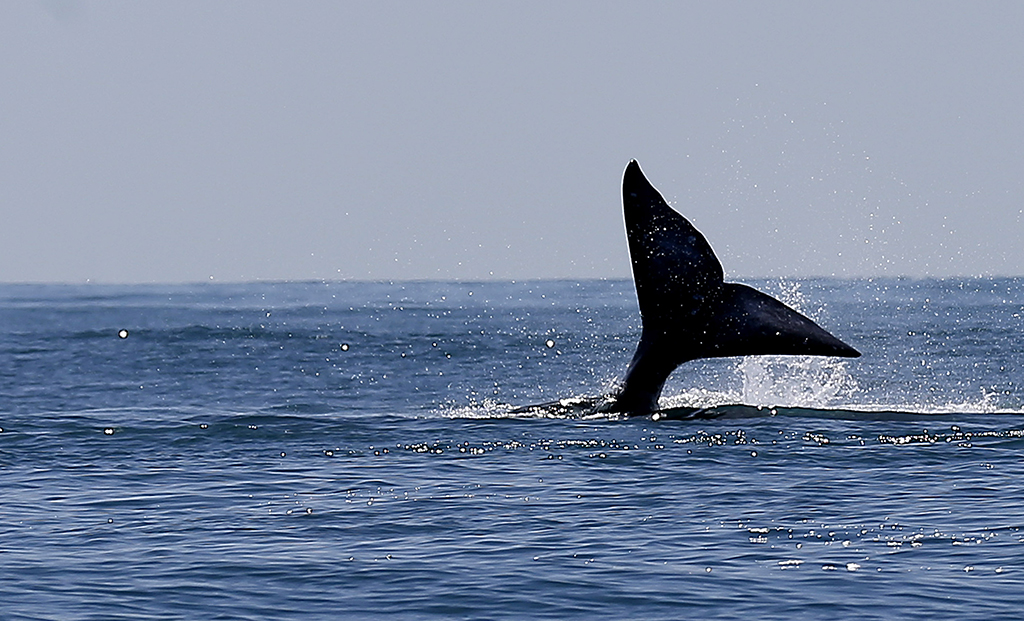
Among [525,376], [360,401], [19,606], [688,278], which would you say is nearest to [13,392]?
[360,401]

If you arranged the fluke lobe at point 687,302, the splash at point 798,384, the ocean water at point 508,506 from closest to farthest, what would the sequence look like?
the ocean water at point 508,506, the fluke lobe at point 687,302, the splash at point 798,384

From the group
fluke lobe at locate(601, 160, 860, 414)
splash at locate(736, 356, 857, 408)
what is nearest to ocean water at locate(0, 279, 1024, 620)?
splash at locate(736, 356, 857, 408)

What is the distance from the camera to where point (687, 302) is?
17.1 m

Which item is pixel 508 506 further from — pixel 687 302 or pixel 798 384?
pixel 798 384

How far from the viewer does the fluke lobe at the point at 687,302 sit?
53.4ft

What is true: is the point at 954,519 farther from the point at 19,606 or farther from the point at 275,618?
the point at 19,606

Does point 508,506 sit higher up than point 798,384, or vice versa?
point 798,384

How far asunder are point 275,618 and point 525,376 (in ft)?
79.4

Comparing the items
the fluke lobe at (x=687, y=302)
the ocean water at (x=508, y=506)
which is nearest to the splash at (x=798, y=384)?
the ocean water at (x=508, y=506)

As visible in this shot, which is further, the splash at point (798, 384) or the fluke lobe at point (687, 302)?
the splash at point (798, 384)

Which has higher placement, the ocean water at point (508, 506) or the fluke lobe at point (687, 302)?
the fluke lobe at point (687, 302)

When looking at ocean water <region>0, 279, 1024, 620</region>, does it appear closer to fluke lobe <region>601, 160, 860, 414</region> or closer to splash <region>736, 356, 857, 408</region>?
splash <region>736, 356, 857, 408</region>

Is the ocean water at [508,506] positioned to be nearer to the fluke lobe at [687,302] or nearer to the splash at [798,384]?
the splash at [798,384]

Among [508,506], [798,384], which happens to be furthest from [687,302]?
[798,384]
